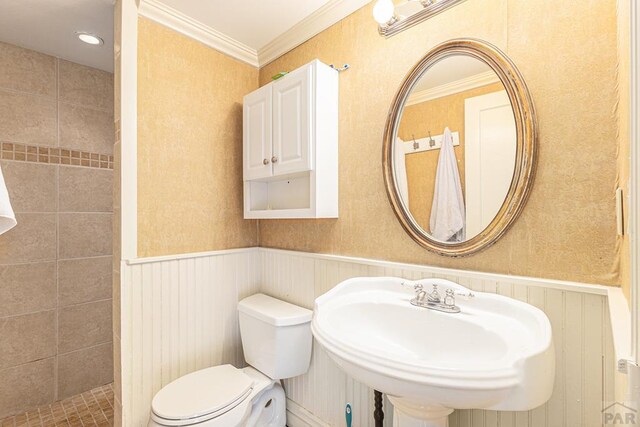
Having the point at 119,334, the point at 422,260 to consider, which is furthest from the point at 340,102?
the point at 119,334

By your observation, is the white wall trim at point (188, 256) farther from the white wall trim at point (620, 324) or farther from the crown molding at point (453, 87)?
the white wall trim at point (620, 324)

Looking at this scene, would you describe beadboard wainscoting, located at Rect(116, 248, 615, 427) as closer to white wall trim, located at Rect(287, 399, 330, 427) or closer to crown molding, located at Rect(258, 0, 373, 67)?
white wall trim, located at Rect(287, 399, 330, 427)

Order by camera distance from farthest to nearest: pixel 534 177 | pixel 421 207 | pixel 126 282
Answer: pixel 126 282
pixel 421 207
pixel 534 177

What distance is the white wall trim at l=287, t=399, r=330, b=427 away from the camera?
1.63m

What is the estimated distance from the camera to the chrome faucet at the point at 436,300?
1095mm

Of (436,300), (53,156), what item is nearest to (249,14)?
(53,156)

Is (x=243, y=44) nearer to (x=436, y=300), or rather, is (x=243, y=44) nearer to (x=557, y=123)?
(x=557, y=123)

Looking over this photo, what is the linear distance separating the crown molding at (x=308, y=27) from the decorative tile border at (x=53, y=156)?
1432 mm

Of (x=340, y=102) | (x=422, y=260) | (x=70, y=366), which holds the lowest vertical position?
(x=70, y=366)

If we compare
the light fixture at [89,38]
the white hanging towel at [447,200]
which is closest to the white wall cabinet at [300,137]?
the white hanging towel at [447,200]

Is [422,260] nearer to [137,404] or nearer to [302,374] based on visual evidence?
[302,374]

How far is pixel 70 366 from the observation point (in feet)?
6.88

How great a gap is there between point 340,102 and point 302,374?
4.97 feet

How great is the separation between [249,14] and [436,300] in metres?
1.75
